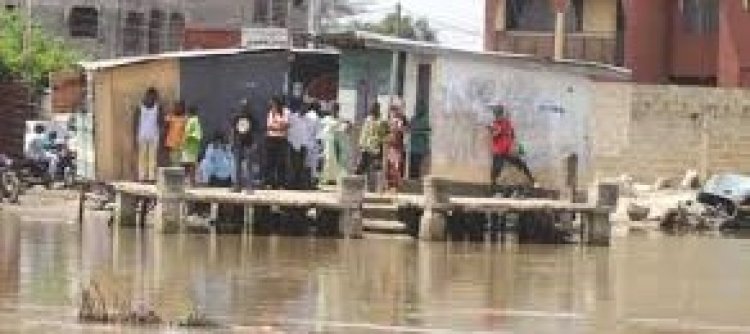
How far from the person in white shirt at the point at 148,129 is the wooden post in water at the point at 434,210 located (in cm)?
462

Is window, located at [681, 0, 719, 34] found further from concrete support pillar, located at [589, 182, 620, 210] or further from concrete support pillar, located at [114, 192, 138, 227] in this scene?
concrete support pillar, located at [114, 192, 138, 227]

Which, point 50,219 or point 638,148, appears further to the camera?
point 638,148

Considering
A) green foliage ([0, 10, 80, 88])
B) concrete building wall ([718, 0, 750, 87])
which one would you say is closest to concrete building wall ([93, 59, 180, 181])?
green foliage ([0, 10, 80, 88])

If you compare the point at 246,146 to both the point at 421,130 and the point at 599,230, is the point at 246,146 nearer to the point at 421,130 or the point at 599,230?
the point at 421,130

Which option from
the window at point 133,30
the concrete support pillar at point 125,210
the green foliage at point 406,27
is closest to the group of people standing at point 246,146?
the concrete support pillar at point 125,210

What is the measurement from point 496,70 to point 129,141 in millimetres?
5500

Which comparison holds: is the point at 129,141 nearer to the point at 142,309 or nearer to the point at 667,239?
the point at 667,239

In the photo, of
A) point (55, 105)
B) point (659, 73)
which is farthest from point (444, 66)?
point (659, 73)

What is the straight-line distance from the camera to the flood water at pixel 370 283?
1248 cm

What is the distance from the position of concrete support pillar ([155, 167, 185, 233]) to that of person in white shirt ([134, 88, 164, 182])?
113 inches

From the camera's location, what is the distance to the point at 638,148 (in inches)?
1550

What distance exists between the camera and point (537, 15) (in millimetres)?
54281

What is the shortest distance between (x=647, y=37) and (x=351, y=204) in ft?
101

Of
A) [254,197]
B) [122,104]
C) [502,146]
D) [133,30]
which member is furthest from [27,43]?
[254,197]
